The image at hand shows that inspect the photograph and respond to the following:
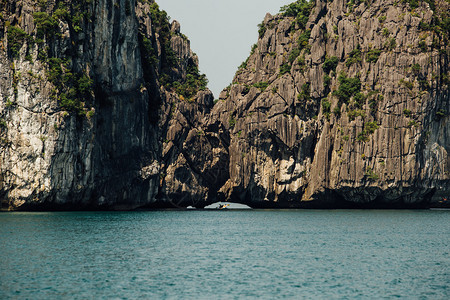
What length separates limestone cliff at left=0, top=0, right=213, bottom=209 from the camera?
71000mm

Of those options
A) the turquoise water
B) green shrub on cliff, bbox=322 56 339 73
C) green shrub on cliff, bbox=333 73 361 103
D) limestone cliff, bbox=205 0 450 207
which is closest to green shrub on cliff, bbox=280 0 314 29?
limestone cliff, bbox=205 0 450 207

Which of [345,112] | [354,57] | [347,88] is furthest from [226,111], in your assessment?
[354,57]

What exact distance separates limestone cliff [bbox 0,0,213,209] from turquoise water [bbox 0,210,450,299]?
15.6m

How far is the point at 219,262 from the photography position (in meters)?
36.2

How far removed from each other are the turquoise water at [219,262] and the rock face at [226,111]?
1874 cm

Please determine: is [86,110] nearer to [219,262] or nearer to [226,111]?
[226,111]

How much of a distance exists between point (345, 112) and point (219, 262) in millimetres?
63220

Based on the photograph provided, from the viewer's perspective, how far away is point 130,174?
87688mm

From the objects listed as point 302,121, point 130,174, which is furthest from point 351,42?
point 130,174

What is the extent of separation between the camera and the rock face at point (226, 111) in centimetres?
7238

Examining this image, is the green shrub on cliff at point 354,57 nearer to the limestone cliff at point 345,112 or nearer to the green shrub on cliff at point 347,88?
the limestone cliff at point 345,112

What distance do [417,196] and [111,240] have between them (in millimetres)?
62153

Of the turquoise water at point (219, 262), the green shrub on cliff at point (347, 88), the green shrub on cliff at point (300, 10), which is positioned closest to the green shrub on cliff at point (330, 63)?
the green shrub on cliff at point (347, 88)

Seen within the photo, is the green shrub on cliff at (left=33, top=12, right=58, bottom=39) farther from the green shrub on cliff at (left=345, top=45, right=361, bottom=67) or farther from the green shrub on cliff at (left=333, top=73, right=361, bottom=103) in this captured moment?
the green shrub on cliff at (left=345, top=45, right=361, bottom=67)
